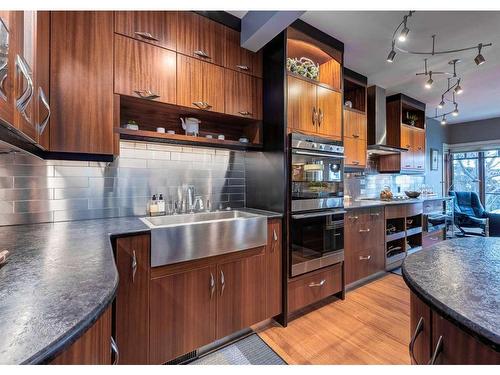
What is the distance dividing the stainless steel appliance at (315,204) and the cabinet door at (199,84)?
70cm

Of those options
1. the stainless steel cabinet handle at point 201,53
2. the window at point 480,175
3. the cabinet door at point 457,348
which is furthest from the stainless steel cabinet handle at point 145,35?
the window at point 480,175

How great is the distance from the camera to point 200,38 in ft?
6.08

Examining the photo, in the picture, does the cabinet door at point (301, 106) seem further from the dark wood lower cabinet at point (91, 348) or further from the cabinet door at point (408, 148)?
the cabinet door at point (408, 148)

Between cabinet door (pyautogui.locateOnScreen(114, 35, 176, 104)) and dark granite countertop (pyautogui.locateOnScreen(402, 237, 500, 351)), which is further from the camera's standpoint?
cabinet door (pyautogui.locateOnScreen(114, 35, 176, 104))

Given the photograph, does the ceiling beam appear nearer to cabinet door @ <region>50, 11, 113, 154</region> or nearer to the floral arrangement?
the floral arrangement

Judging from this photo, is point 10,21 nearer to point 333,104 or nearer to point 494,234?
point 333,104

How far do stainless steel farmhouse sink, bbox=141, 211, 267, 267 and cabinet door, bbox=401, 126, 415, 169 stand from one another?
3.12 meters

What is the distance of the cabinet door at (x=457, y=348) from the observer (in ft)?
1.68

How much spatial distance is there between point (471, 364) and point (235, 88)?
80.1 inches

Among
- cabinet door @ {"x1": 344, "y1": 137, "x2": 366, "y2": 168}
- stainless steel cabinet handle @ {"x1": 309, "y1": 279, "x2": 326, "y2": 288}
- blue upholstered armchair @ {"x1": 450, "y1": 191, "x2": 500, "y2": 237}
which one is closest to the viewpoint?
stainless steel cabinet handle @ {"x1": 309, "y1": 279, "x2": 326, "y2": 288}

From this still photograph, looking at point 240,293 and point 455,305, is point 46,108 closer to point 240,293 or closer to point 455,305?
point 240,293

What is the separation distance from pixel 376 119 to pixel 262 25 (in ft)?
7.80

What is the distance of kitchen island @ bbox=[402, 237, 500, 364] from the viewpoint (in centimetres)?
51

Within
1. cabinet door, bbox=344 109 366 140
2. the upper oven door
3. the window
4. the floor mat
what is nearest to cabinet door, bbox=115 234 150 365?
the floor mat
